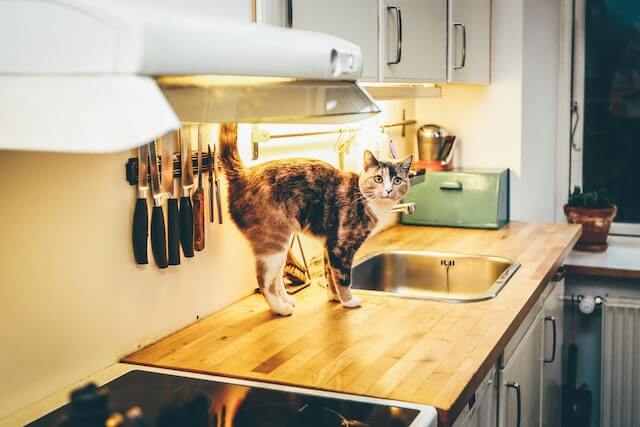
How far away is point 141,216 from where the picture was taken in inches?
70.4

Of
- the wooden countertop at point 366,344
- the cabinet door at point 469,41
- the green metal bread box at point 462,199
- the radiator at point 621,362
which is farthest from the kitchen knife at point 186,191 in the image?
the radiator at point 621,362

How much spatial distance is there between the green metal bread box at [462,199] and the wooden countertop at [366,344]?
804 mm

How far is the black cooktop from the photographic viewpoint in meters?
1.47

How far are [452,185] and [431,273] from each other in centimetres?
A: 57

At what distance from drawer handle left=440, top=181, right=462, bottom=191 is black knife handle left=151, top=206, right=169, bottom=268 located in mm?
1695

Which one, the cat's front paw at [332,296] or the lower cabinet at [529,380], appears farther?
the cat's front paw at [332,296]

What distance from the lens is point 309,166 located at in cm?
212

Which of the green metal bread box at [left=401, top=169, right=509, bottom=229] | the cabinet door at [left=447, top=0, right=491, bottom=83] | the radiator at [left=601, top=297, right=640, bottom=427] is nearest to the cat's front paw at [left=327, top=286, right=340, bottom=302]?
the cabinet door at [left=447, top=0, right=491, bottom=83]

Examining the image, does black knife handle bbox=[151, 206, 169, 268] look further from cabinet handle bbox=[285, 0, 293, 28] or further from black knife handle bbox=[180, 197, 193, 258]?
cabinet handle bbox=[285, 0, 293, 28]

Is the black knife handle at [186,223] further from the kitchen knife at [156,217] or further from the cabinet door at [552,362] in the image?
the cabinet door at [552,362]

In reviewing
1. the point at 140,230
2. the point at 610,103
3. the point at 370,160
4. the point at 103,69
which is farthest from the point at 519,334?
the point at 610,103

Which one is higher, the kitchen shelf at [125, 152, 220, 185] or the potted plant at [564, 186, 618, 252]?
the kitchen shelf at [125, 152, 220, 185]

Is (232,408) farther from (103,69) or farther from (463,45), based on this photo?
(463,45)

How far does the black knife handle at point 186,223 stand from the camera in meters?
1.93
